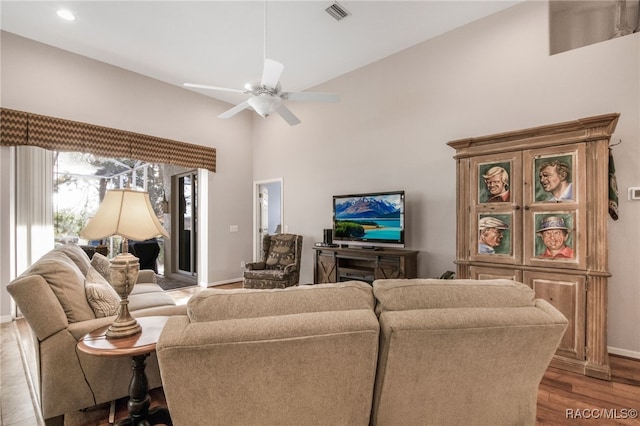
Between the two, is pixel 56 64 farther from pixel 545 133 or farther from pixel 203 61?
pixel 545 133

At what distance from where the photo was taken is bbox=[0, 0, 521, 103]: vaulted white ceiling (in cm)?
335

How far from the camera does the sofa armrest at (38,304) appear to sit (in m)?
1.64

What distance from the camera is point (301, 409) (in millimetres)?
1191

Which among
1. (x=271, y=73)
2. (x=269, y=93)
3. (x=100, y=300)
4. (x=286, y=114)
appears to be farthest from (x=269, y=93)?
(x=100, y=300)

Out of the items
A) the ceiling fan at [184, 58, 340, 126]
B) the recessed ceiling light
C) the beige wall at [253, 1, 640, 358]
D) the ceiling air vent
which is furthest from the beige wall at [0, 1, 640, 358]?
the ceiling fan at [184, 58, 340, 126]

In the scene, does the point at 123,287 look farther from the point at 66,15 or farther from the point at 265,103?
the point at 66,15

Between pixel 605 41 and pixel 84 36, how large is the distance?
19.1ft

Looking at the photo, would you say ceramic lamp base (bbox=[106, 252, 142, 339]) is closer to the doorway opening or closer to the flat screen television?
the flat screen television

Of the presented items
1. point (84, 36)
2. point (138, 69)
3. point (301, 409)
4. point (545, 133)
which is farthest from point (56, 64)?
point (545, 133)

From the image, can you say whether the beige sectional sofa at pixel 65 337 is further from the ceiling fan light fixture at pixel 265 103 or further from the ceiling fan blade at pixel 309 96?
the ceiling fan blade at pixel 309 96

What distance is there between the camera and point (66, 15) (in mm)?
3473

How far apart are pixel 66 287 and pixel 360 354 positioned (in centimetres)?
182

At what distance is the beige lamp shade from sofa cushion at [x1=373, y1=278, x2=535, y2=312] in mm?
1323

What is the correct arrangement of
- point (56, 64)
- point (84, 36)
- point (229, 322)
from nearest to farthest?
point (229, 322) < point (84, 36) < point (56, 64)
